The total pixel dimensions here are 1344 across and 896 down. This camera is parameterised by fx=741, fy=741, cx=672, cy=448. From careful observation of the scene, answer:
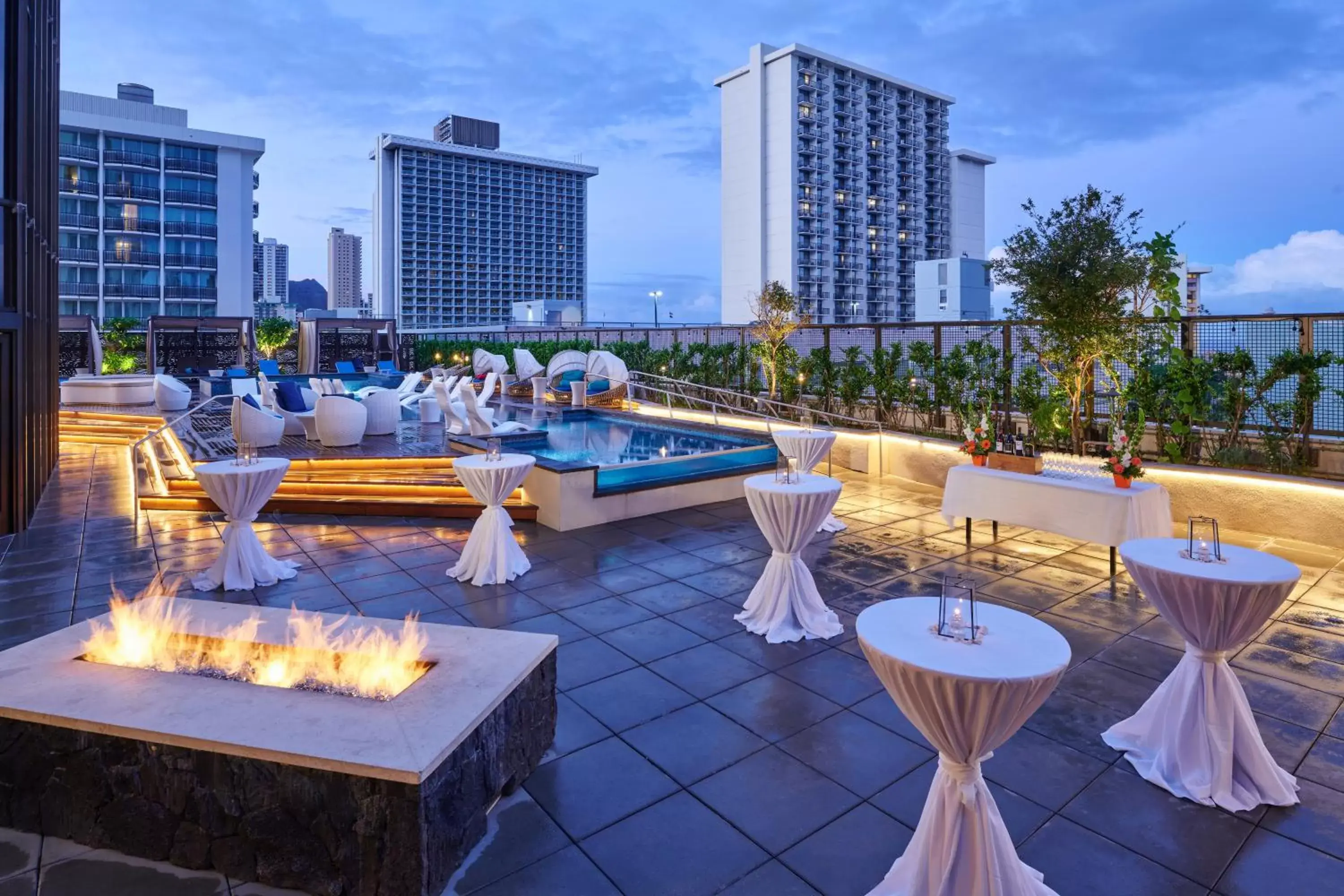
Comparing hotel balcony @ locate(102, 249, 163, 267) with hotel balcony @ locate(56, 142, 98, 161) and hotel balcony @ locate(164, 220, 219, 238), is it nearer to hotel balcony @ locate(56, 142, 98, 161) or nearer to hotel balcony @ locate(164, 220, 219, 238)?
hotel balcony @ locate(164, 220, 219, 238)

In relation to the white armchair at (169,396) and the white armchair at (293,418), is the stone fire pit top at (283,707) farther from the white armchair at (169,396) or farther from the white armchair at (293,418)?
the white armchair at (169,396)

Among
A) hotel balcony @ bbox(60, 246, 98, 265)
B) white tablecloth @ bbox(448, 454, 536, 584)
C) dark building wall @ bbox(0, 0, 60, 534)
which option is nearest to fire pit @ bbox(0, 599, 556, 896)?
white tablecloth @ bbox(448, 454, 536, 584)

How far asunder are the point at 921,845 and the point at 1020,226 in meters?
7.43

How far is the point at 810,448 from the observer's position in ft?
24.8

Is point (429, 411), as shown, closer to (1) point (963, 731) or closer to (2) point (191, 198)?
(1) point (963, 731)

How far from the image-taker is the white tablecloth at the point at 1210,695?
2.95 meters

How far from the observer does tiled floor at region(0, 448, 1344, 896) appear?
8.40 feet

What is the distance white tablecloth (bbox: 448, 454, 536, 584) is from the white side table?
8.27 metres

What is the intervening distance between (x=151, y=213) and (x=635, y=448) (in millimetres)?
48013

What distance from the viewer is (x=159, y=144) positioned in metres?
44.9

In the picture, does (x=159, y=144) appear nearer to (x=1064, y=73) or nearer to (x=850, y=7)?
(x=850, y=7)

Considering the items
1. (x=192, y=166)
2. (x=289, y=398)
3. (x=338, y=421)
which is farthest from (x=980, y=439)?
(x=192, y=166)

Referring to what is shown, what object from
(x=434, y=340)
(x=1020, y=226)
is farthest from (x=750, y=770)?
(x=434, y=340)

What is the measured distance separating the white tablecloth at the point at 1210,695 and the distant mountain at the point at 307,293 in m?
160
